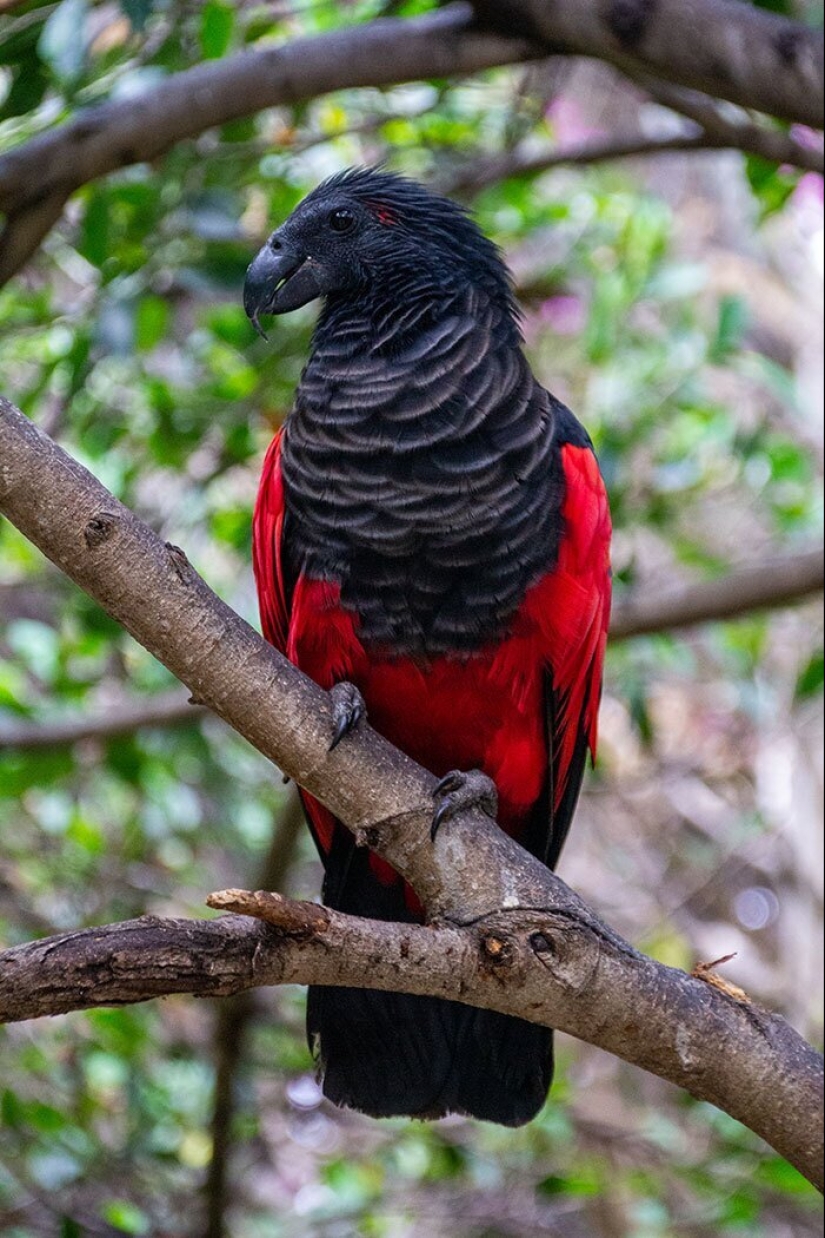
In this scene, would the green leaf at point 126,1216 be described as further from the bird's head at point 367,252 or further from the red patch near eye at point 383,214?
the red patch near eye at point 383,214

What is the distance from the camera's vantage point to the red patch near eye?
293 cm

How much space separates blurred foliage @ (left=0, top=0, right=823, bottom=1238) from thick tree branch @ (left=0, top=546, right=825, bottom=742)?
12cm

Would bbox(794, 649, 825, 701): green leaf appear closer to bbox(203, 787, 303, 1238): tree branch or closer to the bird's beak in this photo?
bbox(203, 787, 303, 1238): tree branch

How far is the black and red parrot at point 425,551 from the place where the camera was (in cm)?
262

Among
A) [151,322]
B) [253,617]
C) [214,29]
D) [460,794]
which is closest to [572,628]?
[460,794]

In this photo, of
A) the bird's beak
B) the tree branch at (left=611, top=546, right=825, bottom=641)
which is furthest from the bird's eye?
the tree branch at (left=611, top=546, right=825, bottom=641)

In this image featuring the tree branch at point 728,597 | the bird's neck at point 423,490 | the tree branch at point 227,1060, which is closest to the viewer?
the bird's neck at point 423,490

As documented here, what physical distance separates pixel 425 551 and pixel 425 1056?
1079 mm

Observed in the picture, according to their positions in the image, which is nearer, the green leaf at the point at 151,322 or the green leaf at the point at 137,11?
the green leaf at the point at 137,11

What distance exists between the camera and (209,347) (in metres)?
4.68

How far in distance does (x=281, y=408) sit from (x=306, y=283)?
1528 millimetres

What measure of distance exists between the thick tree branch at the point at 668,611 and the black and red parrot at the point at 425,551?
0.94m

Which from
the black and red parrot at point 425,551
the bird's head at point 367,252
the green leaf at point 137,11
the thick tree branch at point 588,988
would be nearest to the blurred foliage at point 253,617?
the green leaf at point 137,11

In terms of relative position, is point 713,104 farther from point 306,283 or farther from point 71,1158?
point 71,1158
